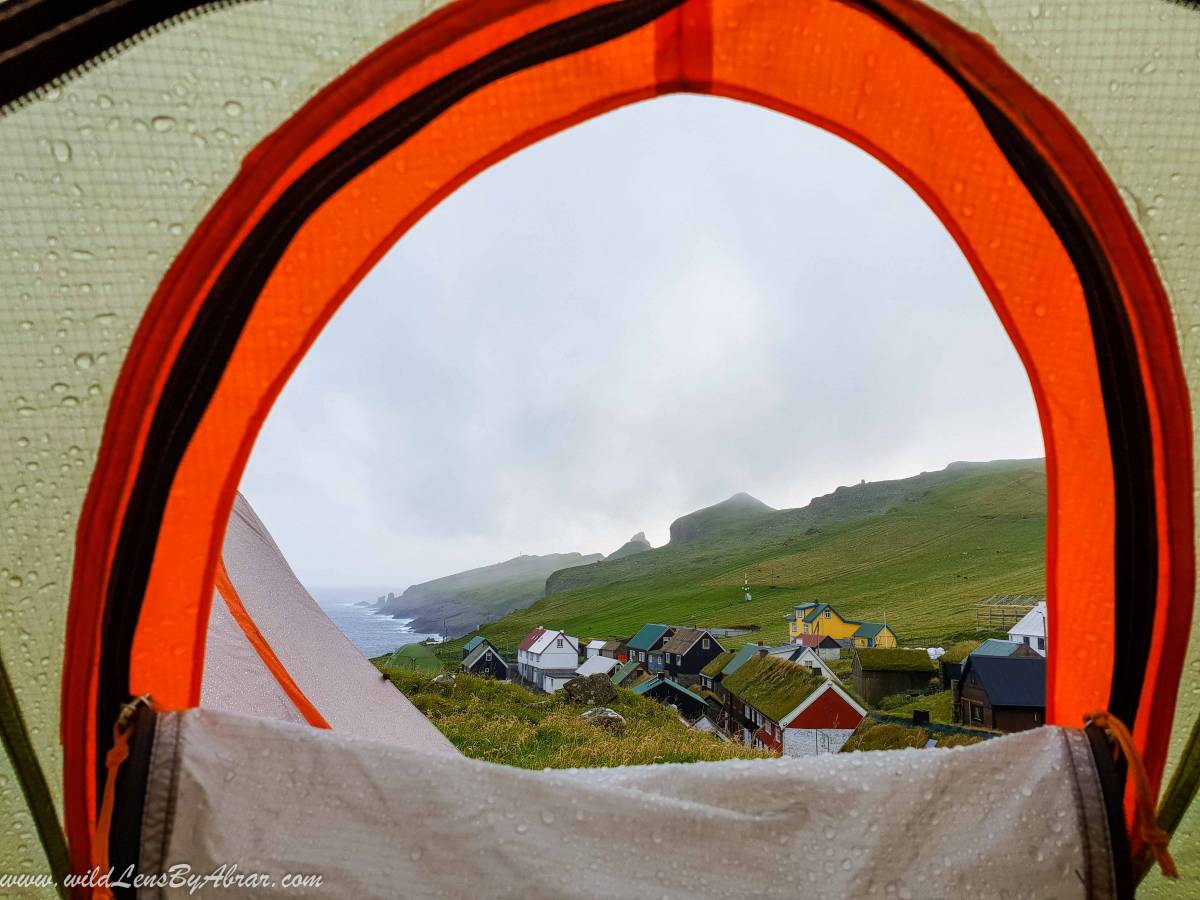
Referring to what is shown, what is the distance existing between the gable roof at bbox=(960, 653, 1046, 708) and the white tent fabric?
10.3 metres

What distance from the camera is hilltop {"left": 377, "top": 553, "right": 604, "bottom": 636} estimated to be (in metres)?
79.8

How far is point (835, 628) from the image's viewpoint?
1050 inches

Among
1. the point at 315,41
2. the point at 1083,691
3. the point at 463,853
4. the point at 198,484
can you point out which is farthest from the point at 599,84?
the point at 1083,691

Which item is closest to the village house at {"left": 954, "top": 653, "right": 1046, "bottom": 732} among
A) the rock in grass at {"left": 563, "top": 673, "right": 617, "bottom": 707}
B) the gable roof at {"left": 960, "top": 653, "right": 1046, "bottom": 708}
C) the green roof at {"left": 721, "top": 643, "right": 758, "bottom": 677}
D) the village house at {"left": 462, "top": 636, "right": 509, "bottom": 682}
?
the gable roof at {"left": 960, "top": 653, "right": 1046, "bottom": 708}

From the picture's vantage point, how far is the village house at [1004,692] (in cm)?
1041

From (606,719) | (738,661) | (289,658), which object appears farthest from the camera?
(738,661)

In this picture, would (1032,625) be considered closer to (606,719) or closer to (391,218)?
(606,719)

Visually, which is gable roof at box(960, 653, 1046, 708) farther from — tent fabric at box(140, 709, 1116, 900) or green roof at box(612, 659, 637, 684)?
green roof at box(612, 659, 637, 684)

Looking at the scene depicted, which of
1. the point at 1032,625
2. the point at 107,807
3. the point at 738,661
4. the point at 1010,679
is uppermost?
the point at 107,807

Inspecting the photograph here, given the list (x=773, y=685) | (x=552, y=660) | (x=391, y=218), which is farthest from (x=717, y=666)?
(x=391, y=218)

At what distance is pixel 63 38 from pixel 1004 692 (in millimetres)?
12535

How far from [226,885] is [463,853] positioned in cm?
30

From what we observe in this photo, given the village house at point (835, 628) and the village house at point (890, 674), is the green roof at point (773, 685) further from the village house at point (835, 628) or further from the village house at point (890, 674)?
the village house at point (835, 628)

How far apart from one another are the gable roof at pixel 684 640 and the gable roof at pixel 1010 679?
10551 mm
